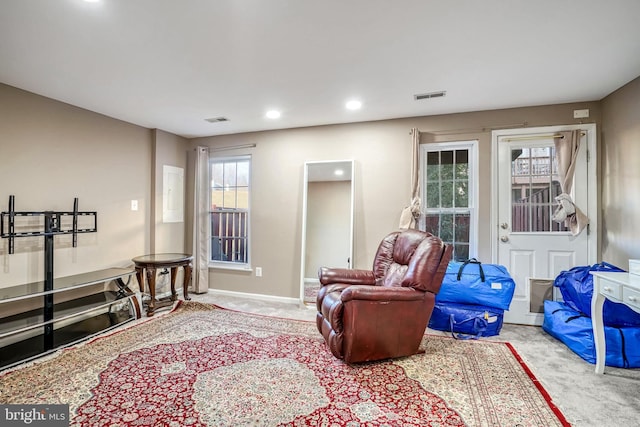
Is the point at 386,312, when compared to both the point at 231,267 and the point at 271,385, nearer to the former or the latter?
the point at 271,385

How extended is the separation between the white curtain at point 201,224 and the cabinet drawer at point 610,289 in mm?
4234

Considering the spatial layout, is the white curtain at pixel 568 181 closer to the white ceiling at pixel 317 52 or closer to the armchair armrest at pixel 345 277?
the white ceiling at pixel 317 52

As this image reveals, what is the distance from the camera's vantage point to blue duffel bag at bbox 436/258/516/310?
9.54ft

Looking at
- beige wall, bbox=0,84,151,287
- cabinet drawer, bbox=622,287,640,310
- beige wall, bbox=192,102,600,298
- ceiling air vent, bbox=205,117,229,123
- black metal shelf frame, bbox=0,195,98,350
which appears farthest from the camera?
ceiling air vent, bbox=205,117,229,123

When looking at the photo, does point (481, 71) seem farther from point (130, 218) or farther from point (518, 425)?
point (130, 218)

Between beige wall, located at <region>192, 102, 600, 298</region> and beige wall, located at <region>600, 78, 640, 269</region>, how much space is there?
0.26 m

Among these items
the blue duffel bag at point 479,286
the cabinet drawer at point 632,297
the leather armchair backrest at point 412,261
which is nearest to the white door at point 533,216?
the blue duffel bag at point 479,286

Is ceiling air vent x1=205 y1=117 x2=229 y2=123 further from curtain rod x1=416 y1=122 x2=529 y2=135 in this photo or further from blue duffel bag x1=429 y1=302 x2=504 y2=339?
blue duffel bag x1=429 y1=302 x2=504 y2=339

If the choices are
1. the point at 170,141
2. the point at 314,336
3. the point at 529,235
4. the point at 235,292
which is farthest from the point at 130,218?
the point at 529,235

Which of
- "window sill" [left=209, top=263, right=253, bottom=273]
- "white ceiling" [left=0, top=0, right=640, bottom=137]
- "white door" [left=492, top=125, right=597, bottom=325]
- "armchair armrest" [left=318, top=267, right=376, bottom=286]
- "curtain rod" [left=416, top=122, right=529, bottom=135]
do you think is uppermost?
"white ceiling" [left=0, top=0, right=640, bottom=137]

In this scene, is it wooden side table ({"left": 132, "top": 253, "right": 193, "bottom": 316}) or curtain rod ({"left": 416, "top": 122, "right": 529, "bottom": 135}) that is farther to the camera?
wooden side table ({"left": 132, "top": 253, "right": 193, "bottom": 316})

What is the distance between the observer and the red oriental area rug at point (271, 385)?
1.69 meters

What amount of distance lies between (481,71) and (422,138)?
1.13m

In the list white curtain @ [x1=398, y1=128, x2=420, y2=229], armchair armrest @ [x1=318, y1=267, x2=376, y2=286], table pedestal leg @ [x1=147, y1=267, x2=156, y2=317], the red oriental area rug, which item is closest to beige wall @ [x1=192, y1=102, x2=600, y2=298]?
white curtain @ [x1=398, y1=128, x2=420, y2=229]
